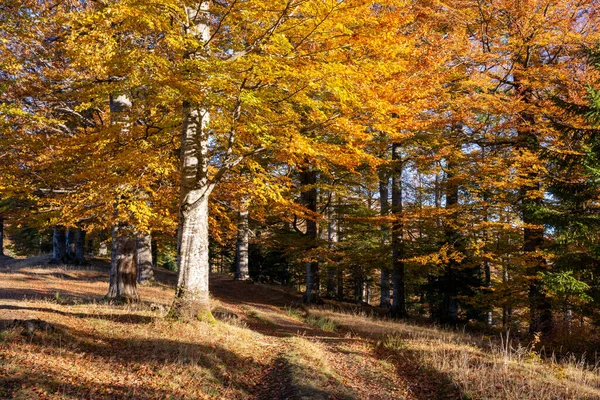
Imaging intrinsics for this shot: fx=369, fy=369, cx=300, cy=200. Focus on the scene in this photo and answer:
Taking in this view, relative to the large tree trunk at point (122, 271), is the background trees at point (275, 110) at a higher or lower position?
higher

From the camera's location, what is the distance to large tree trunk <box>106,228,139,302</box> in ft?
36.4

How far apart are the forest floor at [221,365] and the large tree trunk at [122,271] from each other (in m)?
1.10

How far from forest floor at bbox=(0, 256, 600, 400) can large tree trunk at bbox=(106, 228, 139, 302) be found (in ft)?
3.62

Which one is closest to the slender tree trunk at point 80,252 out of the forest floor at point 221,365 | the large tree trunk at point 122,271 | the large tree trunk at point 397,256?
the large tree trunk at point 122,271

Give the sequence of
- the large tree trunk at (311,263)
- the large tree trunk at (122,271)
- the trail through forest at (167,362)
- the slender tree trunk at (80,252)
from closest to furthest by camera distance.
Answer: the trail through forest at (167,362), the large tree trunk at (122,271), the large tree trunk at (311,263), the slender tree trunk at (80,252)

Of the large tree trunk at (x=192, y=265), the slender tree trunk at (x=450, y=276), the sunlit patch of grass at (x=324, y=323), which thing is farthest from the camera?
the slender tree trunk at (x=450, y=276)

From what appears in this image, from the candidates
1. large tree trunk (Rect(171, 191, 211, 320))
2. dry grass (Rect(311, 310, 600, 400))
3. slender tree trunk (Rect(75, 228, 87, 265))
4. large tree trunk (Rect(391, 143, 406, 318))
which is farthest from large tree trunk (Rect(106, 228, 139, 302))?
slender tree trunk (Rect(75, 228, 87, 265))

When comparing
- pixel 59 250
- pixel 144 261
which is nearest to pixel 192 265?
pixel 144 261

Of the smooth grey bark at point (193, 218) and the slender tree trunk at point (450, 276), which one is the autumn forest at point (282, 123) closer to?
the smooth grey bark at point (193, 218)

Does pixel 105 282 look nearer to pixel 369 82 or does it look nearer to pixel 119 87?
pixel 119 87

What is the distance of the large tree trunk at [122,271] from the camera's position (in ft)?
36.4

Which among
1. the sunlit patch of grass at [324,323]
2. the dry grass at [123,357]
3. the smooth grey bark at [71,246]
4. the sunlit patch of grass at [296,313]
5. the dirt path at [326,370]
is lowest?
the sunlit patch of grass at [296,313]

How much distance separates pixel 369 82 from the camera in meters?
8.31

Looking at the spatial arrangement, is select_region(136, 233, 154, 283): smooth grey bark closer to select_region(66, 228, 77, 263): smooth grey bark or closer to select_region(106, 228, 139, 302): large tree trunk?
select_region(106, 228, 139, 302): large tree trunk
